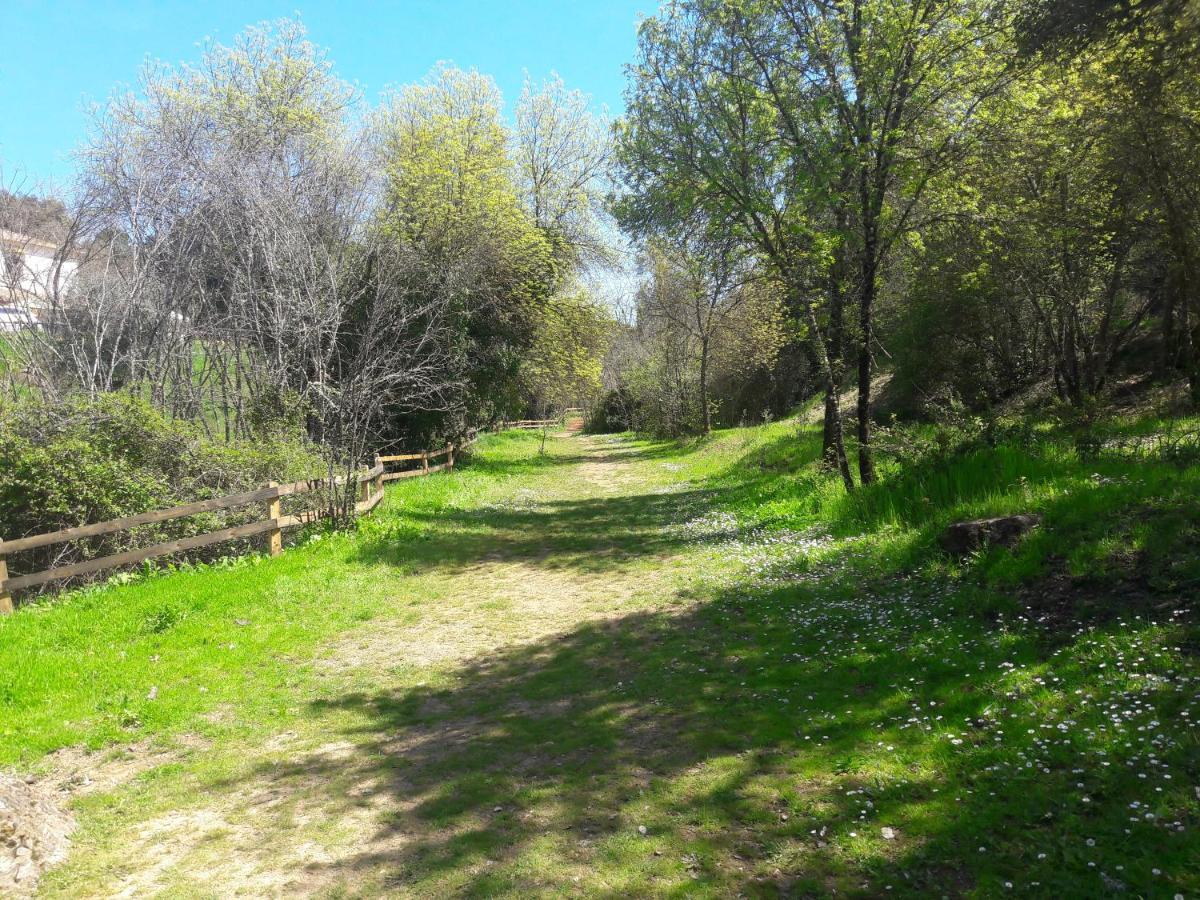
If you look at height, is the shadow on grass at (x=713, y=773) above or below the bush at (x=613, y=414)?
below

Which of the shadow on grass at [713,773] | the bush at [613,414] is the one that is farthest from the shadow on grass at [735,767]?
the bush at [613,414]

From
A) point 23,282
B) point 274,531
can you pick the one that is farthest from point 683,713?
point 23,282

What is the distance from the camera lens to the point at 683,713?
539cm

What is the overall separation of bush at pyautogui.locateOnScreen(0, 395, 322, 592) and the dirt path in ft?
13.4

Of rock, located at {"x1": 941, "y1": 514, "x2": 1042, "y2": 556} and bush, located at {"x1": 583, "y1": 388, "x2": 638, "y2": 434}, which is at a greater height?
bush, located at {"x1": 583, "y1": 388, "x2": 638, "y2": 434}

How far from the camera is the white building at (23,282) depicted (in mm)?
11758

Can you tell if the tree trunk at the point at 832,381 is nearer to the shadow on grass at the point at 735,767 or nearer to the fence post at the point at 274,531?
the shadow on grass at the point at 735,767

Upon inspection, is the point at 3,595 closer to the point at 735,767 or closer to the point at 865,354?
the point at 735,767

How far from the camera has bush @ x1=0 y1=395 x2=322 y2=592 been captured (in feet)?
30.2

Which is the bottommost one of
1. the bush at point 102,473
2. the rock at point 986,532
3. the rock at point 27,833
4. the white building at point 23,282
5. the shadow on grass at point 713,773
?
the shadow on grass at point 713,773

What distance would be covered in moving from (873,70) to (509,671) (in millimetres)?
9161

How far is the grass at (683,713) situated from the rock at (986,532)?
193 millimetres

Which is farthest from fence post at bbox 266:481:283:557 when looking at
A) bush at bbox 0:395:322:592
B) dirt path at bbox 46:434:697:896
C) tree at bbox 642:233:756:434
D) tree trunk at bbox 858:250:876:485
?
tree at bbox 642:233:756:434

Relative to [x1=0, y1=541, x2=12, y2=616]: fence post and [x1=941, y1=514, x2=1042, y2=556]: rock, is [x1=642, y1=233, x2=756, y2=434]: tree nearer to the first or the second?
[x1=941, y1=514, x2=1042, y2=556]: rock
